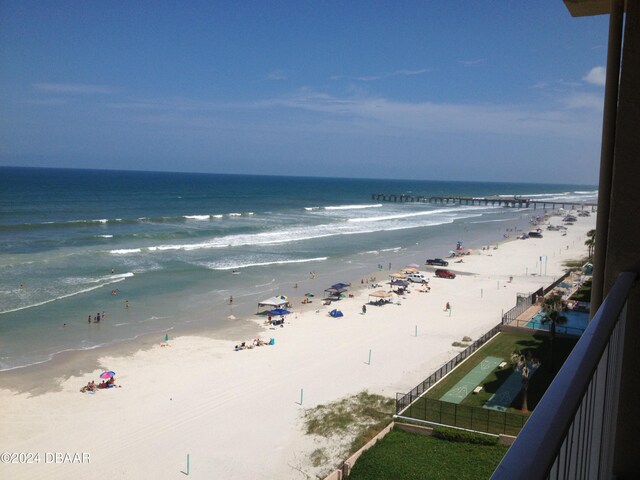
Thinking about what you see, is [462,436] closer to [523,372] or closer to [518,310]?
[523,372]

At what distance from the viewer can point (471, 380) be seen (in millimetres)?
18281

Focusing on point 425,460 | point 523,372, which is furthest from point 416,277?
point 425,460

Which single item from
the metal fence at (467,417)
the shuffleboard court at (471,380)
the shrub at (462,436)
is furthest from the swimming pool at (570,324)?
the shrub at (462,436)

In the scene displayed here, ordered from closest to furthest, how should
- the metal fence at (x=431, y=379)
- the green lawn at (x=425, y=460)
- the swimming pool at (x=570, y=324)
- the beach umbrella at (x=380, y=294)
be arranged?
the green lawn at (x=425, y=460) < the metal fence at (x=431, y=379) < the swimming pool at (x=570, y=324) < the beach umbrella at (x=380, y=294)

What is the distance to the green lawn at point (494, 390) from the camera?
1498 centimetres

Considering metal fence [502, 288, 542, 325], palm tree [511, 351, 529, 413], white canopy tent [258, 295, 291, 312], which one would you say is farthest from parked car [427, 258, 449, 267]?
palm tree [511, 351, 529, 413]

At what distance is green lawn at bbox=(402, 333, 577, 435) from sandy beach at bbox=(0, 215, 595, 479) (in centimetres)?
176

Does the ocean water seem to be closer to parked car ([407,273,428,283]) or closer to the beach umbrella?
the beach umbrella

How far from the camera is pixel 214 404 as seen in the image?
18109mm

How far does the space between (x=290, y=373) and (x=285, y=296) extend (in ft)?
38.5

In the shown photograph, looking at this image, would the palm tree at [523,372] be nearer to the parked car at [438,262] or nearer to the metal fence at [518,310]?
the metal fence at [518,310]

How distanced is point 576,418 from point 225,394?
18.5 meters

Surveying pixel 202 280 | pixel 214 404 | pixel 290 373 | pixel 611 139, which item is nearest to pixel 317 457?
pixel 214 404

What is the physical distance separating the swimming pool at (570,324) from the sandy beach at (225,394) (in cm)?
271
